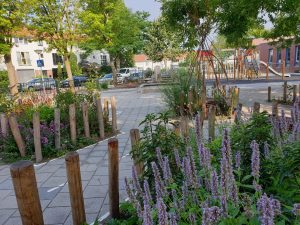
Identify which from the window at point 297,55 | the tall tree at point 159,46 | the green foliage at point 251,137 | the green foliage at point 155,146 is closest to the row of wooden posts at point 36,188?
the green foliage at point 155,146

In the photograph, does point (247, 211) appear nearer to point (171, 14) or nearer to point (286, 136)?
point (286, 136)

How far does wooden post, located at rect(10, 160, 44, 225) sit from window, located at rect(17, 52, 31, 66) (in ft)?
155

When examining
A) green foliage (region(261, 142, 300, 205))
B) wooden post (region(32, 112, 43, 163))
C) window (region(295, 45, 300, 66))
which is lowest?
wooden post (region(32, 112, 43, 163))

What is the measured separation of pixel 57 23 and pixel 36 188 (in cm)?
1897

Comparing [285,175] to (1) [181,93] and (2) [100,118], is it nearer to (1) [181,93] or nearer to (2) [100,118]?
(2) [100,118]

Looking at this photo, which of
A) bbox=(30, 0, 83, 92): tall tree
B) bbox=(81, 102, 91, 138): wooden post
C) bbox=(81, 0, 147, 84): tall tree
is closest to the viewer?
bbox=(81, 102, 91, 138): wooden post

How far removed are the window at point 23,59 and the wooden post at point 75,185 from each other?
46932 mm

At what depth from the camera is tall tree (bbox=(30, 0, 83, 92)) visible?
18.7 m

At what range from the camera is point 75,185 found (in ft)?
8.30

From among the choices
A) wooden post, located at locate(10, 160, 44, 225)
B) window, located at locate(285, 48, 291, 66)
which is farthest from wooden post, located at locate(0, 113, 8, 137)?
window, located at locate(285, 48, 291, 66)

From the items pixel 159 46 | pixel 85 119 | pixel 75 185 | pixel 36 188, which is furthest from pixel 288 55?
pixel 36 188

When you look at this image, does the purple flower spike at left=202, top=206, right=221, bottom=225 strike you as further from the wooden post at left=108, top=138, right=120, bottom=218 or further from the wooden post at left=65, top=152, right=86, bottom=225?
the wooden post at left=108, top=138, right=120, bottom=218

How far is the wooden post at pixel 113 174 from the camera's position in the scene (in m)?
2.87

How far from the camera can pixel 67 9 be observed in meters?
19.7
